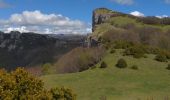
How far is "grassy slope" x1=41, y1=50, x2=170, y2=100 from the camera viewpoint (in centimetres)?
4912

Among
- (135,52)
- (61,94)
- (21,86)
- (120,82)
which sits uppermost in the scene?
(135,52)

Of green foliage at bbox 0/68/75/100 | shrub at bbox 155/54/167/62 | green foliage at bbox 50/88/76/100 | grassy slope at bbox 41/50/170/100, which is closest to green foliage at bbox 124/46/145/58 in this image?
shrub at bbox 155/54/167/62

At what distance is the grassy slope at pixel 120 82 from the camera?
49.1m

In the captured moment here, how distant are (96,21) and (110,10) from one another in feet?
34.0

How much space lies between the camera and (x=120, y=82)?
54.1 m

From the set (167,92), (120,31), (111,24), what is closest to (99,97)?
(167,92)

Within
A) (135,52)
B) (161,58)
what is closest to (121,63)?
(135,52)

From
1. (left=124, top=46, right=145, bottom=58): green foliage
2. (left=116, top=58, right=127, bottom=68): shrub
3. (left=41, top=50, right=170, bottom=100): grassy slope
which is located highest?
(left=124, top=46, right=145, bottom=58): green foliage

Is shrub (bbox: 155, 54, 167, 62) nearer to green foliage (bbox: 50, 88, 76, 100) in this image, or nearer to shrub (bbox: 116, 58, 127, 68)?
shrub (bbox: 116, 58, 127, 68)

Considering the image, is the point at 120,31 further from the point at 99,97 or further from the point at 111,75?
the point at 99,97

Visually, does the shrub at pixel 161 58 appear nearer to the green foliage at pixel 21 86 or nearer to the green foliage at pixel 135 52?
the green foliage at pixel 135 52

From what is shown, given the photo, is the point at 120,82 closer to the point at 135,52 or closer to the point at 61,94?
the point at 61,94

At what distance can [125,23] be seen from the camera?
172m

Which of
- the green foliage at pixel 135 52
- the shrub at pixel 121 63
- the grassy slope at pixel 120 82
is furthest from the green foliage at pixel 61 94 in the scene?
the green foliage at pixel 135 52
